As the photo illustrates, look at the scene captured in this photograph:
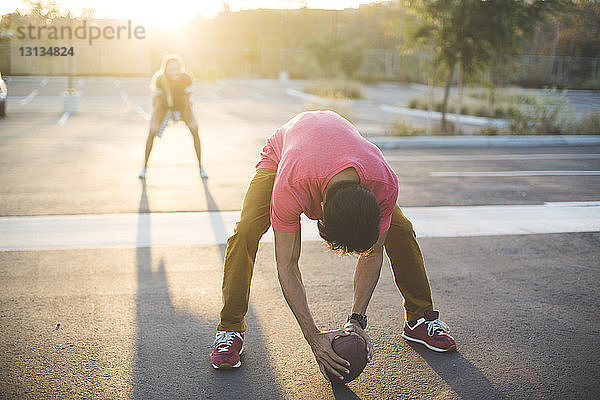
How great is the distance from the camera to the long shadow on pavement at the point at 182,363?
3051mm

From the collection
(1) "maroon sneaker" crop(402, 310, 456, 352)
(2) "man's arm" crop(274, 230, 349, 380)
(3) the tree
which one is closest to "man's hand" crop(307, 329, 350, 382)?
(2) "man's arm" crop(274, 230, 349, 380)

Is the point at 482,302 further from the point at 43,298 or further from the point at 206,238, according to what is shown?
the point at 43,298

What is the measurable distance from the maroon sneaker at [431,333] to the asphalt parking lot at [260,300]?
78mm

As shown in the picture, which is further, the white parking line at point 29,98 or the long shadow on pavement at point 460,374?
the white parking line at point 29,98

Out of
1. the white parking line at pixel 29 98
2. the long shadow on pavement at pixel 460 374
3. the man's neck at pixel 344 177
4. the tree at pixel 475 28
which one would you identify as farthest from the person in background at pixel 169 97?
the white parking line at pixel 29 98

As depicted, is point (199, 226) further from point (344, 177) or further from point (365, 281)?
point (344, 177)

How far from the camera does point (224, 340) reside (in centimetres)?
333

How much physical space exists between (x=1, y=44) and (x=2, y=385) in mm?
22101

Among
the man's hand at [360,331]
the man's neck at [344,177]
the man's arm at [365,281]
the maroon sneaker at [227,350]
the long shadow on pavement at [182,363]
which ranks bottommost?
the long shadow on pavement at [182,363]

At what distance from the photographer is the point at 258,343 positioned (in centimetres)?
361

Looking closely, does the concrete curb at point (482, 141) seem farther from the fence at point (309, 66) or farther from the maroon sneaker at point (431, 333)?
the fence at point (309, 66)

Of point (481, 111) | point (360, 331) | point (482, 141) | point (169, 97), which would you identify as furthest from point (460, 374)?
Answer: point (481, 111)

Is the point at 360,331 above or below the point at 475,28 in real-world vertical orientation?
below

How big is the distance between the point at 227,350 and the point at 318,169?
4.27 ft
